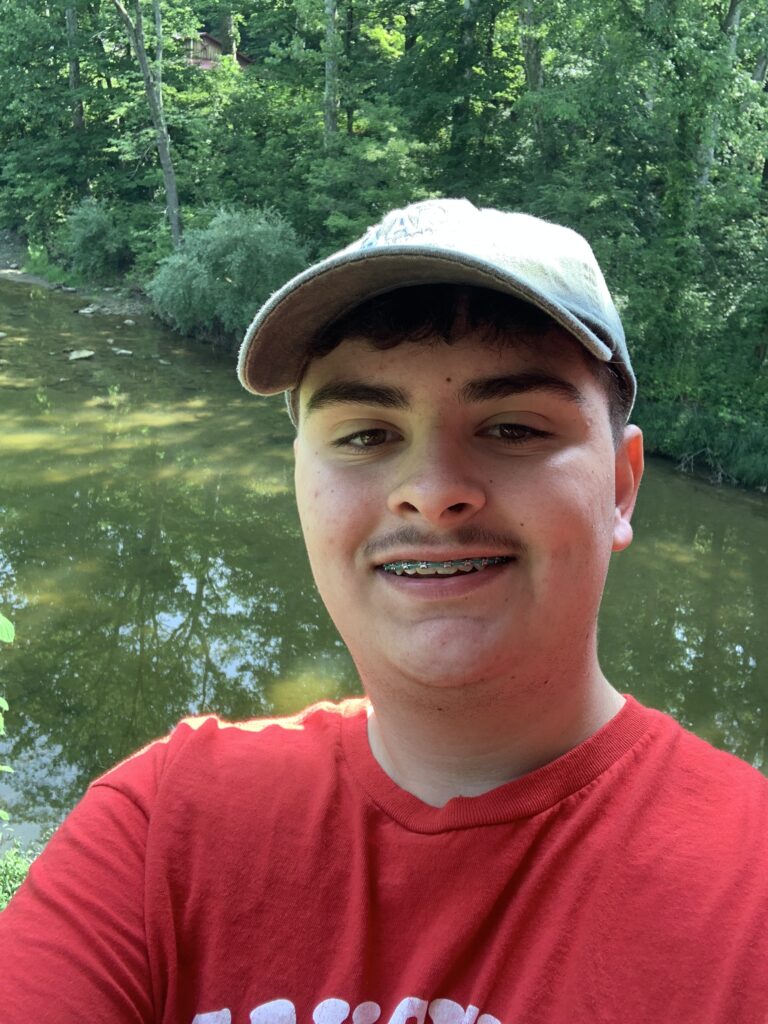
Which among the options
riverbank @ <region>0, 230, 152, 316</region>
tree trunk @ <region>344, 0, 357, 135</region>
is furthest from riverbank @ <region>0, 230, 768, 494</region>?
riverbank @ <region>0, 230, 152, 316</region>

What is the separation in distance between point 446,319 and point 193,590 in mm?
6767

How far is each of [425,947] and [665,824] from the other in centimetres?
27

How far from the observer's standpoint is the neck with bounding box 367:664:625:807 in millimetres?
Answer: 1087

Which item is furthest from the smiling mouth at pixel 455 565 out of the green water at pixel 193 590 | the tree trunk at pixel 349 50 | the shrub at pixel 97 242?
the shrub at pixel 97 242

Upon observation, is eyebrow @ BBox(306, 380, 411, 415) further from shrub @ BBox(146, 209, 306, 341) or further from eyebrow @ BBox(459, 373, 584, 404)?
shrub @ BBox(146, 209, 306, 341)

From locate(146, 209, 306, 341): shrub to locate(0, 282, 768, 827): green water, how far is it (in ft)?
6.38

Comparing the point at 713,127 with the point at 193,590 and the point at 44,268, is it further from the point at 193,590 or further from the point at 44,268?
the point at 44,268

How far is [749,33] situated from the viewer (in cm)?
1137

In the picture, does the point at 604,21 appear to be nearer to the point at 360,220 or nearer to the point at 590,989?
the point at 360,220

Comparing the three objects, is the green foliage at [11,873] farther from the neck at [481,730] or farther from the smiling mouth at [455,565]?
the smiling mouth at [455,565]

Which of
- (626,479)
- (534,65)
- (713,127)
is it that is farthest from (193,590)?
(534,65)

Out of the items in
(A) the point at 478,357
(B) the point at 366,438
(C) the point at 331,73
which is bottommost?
(C) the point at 331,73

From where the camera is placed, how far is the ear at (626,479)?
124 cm

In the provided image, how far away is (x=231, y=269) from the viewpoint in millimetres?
13641
